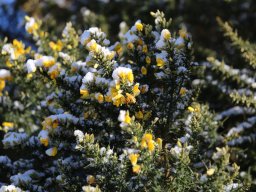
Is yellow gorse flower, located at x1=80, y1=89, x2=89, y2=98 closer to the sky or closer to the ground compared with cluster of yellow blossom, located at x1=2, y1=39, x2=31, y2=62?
closer to the ground

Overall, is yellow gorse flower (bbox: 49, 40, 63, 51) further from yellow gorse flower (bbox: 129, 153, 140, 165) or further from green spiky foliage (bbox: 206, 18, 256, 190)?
yellow gorse flower (bbox: 129, 153, 140, 165)

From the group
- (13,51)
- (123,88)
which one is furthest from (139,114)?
(13,51)

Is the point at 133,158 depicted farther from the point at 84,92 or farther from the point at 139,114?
the point at 84,92

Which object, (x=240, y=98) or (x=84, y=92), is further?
(x=240, y=98)

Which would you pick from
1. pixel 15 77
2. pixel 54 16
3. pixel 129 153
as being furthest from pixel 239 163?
pixel 54 16

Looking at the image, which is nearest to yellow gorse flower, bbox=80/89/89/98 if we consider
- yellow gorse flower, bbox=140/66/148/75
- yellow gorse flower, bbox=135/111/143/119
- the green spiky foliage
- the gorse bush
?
the gorse bush

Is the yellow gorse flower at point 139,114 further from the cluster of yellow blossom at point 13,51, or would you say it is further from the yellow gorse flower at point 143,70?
the cluster of yellow blossom at point 13,51

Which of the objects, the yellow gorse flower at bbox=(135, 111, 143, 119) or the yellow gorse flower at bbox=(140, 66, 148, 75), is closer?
the yellow gorse flower at bbox=(135, 111, 143, 119)

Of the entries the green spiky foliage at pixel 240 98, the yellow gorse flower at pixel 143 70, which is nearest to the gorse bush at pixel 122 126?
the yellow gorse flower at pixel 143 70

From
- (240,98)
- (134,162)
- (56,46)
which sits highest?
(56,46)
